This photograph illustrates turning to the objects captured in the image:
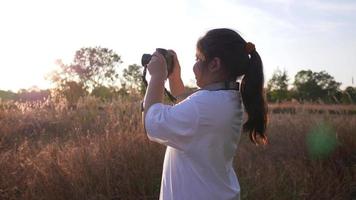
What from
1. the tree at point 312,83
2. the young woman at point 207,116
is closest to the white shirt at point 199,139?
the young woman at point 207,116

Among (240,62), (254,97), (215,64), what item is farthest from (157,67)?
(254,97)

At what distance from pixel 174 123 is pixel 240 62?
41cm

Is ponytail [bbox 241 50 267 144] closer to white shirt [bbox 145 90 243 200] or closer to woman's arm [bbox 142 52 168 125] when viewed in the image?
white shirt [bbox 145 90 243 200]

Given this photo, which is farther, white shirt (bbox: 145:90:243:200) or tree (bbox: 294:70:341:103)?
tree (bbox: 294:70:341:103)

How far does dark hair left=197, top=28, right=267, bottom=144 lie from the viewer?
2.27 metres

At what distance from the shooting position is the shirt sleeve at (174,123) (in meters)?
2.12

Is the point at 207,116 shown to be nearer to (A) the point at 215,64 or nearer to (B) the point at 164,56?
(A) the point at 215,64

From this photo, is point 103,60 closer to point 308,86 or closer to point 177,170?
point 308,86

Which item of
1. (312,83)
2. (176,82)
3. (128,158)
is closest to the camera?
(176,82)

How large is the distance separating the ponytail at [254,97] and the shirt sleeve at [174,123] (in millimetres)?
336

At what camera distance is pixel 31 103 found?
9.39 meters

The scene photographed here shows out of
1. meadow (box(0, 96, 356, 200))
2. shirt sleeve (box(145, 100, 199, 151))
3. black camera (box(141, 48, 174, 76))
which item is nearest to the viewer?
shirt sleeve (box(145, 100, 199, 151))

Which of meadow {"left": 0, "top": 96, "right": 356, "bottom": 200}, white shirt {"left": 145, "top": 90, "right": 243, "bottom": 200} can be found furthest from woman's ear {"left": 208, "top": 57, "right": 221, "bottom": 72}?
meadow {"left": 0, "top": 96, "right": 356, "bottom": 200}

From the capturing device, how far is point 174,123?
2133mm
